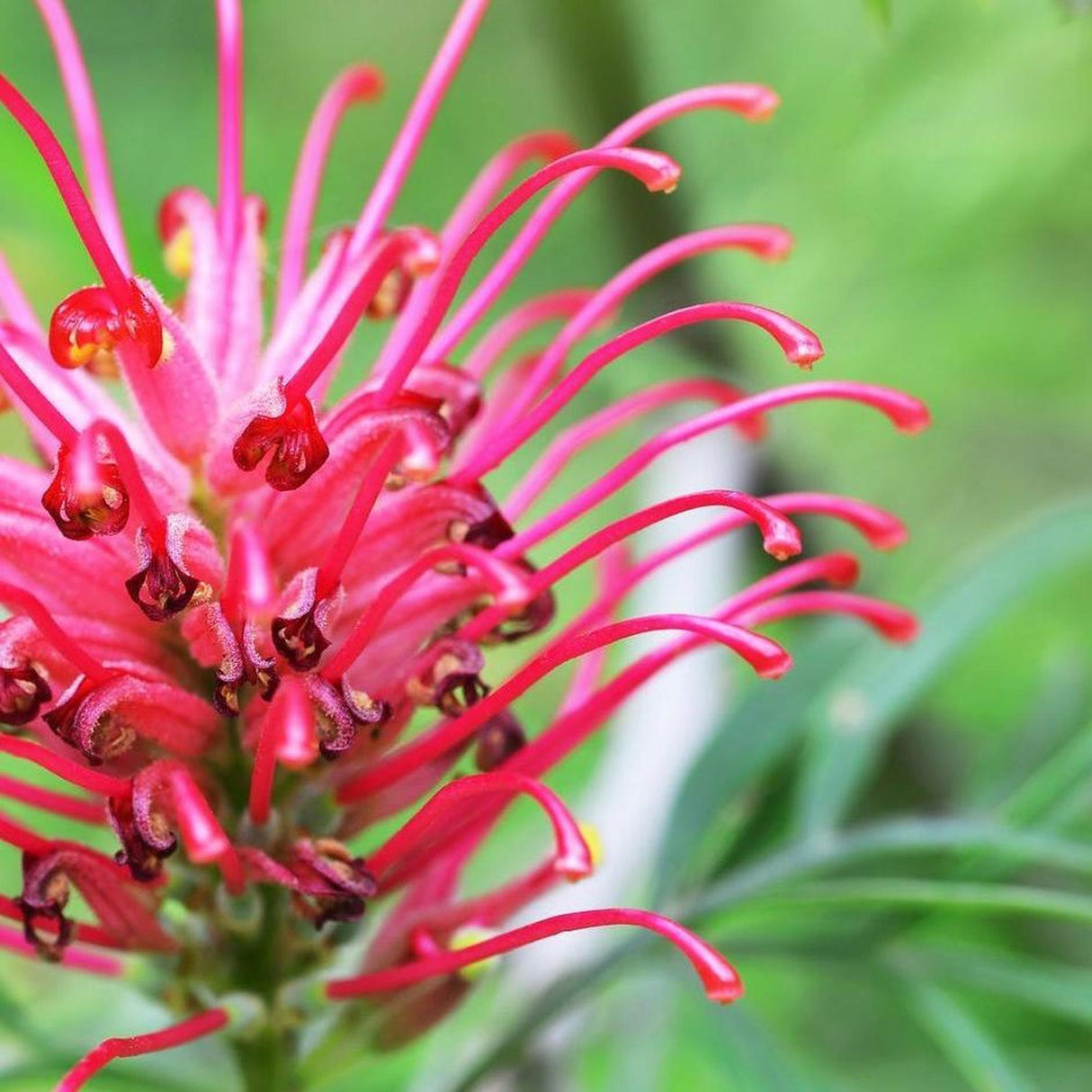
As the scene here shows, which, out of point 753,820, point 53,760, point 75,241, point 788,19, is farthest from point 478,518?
point 788,19

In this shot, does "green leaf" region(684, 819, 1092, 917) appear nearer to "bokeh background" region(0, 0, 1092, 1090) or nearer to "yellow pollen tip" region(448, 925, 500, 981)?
"bokeh background" region(0, 0, 1092, 1090)

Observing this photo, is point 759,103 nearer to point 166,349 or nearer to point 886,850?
point 166,349

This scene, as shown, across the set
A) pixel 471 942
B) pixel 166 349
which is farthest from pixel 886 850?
pixel 166 349

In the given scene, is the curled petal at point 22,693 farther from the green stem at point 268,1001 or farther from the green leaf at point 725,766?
the green leaf at point 725,766

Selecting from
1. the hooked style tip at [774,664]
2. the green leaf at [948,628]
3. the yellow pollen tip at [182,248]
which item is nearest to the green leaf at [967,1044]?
the green leaf at [948,628]

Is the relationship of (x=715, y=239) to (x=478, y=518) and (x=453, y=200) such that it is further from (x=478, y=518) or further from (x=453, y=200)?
(x=453, y=200)

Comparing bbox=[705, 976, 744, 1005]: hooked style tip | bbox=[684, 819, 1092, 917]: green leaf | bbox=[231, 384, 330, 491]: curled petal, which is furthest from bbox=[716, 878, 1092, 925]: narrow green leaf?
bbox=[231, 384, 330, 491]: curled petal

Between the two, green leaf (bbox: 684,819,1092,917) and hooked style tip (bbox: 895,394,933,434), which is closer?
hooked style tip (bbox: 895,394,933,434)

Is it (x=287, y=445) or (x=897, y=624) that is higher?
(x=287, y=445)
